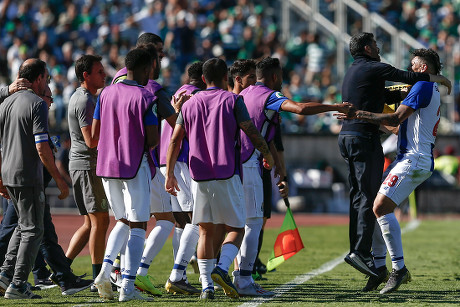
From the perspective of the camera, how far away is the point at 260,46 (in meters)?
25.7

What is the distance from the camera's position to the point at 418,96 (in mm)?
8344

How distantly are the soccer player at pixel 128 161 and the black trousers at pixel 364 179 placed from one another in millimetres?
2048

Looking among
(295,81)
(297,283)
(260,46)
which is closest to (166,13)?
(260,46)

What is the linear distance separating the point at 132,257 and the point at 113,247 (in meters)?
0.20

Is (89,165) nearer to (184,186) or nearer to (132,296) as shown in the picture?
(184,186)

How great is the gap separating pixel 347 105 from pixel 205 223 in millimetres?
1720

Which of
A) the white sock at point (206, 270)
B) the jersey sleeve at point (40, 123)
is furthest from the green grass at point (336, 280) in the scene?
the jersey sleeve at point (40, 123)

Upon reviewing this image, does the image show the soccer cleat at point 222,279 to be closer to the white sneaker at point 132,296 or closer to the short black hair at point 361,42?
the white sneaker at point 132,296

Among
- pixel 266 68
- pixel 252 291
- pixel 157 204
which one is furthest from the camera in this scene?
pixel 266 68

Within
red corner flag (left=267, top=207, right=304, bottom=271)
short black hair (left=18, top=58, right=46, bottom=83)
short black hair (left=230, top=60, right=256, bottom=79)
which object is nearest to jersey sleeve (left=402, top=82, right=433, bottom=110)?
short black hair (left=230, top=60, right=256, bottom=79)

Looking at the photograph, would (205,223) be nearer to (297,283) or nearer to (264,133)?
(264,133)

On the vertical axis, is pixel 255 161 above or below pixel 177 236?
above

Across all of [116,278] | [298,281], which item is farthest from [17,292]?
[298,281]

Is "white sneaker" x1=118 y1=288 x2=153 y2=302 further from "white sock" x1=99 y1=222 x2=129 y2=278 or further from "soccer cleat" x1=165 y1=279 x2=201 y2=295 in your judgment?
"soccer cleat" x1=165 y1=279 x2=201 y2=295
